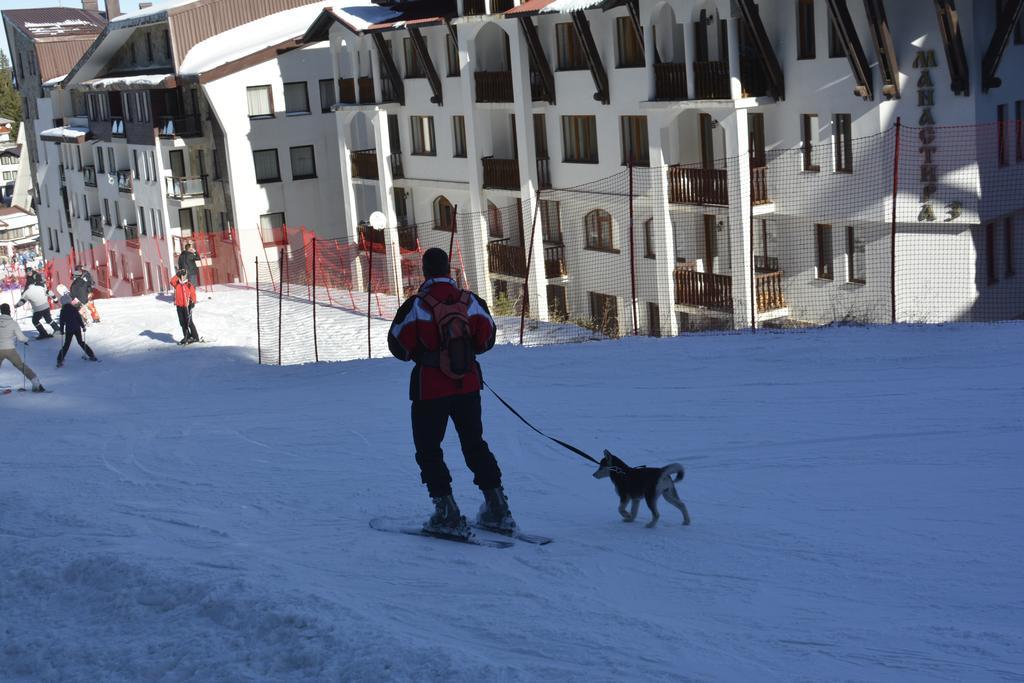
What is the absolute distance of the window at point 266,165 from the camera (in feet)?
147

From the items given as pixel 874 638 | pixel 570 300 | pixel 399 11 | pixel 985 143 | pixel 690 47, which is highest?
pixel 399 11

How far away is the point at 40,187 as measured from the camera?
70062 mm

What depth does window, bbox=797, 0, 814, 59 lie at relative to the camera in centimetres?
2505

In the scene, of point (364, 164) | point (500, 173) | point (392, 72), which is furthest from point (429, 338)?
point (364, 164)

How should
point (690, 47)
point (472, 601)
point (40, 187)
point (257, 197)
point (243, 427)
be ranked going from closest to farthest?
point (472, 601), point (243, 427), point (690, 47), point (257, 197), point (40, 187)

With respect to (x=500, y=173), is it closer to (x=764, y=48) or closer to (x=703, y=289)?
(x=703, y=289)

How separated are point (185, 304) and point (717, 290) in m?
11.2

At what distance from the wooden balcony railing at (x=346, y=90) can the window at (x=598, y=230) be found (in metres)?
12.4

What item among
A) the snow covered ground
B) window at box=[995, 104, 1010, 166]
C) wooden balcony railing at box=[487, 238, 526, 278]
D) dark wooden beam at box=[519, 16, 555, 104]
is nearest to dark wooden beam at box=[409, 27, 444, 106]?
dark wooden beam at box=[519, 16, 555, 104]

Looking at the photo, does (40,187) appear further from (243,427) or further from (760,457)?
(760,457)

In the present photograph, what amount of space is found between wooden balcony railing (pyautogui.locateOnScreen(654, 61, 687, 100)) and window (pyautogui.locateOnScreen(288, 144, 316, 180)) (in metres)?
20.3

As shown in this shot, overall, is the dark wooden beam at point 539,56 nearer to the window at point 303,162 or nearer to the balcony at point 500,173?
the balcony at point 500,173

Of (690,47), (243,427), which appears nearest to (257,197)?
(690,47)

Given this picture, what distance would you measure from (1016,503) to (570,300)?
25.2 metres
